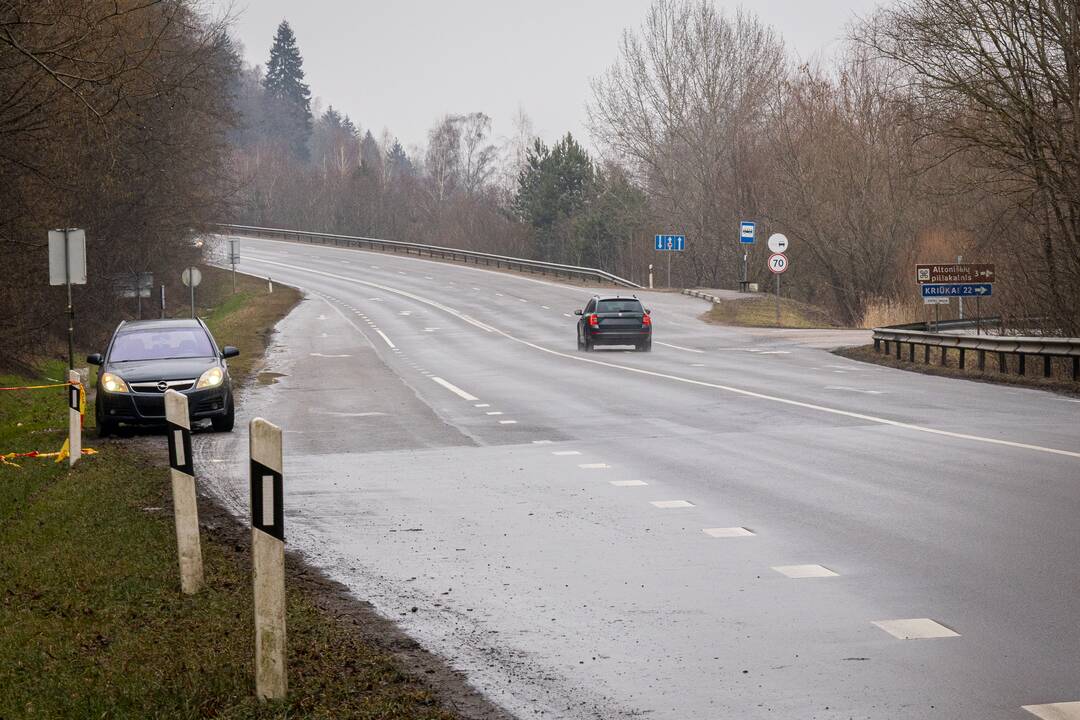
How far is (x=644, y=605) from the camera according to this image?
7.95m

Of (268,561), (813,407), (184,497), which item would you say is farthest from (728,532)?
(813,407)

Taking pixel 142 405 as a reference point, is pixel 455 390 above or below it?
below

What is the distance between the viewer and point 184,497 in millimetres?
8477

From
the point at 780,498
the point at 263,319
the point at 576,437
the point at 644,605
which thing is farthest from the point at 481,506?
the point at 263,319

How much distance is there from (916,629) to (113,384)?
14.4 meters

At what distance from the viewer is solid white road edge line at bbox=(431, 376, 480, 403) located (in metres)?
24.3

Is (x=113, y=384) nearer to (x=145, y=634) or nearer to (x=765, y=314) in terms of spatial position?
(x=145, y=634)

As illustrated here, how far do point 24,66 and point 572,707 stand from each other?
2197 cm

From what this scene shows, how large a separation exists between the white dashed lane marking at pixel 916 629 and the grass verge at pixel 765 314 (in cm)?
4370

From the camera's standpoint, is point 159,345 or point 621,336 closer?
point 159,345

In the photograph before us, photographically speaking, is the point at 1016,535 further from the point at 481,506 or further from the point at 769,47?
the point at 769,47

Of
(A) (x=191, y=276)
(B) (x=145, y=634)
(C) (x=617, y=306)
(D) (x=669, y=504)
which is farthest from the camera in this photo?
(A) (x=191, y=276)

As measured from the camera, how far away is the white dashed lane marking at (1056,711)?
18.2 ft

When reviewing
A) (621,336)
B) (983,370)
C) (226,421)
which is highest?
(621,336)
